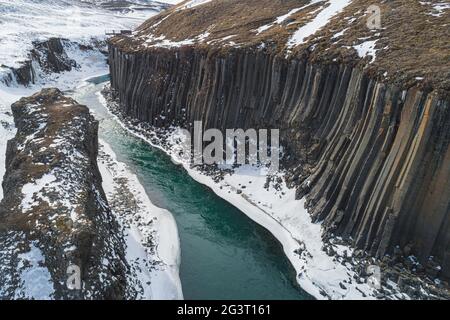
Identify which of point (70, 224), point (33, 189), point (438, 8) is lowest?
point (70, 224)

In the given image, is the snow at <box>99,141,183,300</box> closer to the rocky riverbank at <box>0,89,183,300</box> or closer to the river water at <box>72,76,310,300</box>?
the rocky riverbank at <box>0,89,183,300</box>

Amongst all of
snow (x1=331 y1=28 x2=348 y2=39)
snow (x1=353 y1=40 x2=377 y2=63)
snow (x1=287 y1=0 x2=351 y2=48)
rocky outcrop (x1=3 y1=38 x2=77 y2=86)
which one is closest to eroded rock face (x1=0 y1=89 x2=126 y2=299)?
snow (x1=287 y1=0 x2=351 y2=48)

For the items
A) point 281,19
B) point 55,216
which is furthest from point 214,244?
point 281,19

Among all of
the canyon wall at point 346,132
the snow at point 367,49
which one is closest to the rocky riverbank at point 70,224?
the canyon wall at point 346,132

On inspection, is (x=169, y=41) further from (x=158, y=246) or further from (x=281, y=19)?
(x=158, y=246)

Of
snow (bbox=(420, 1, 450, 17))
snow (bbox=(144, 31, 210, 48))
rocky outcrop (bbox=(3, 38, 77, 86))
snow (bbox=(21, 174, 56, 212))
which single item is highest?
snow (bbox=(420, 1, 450, 17))
